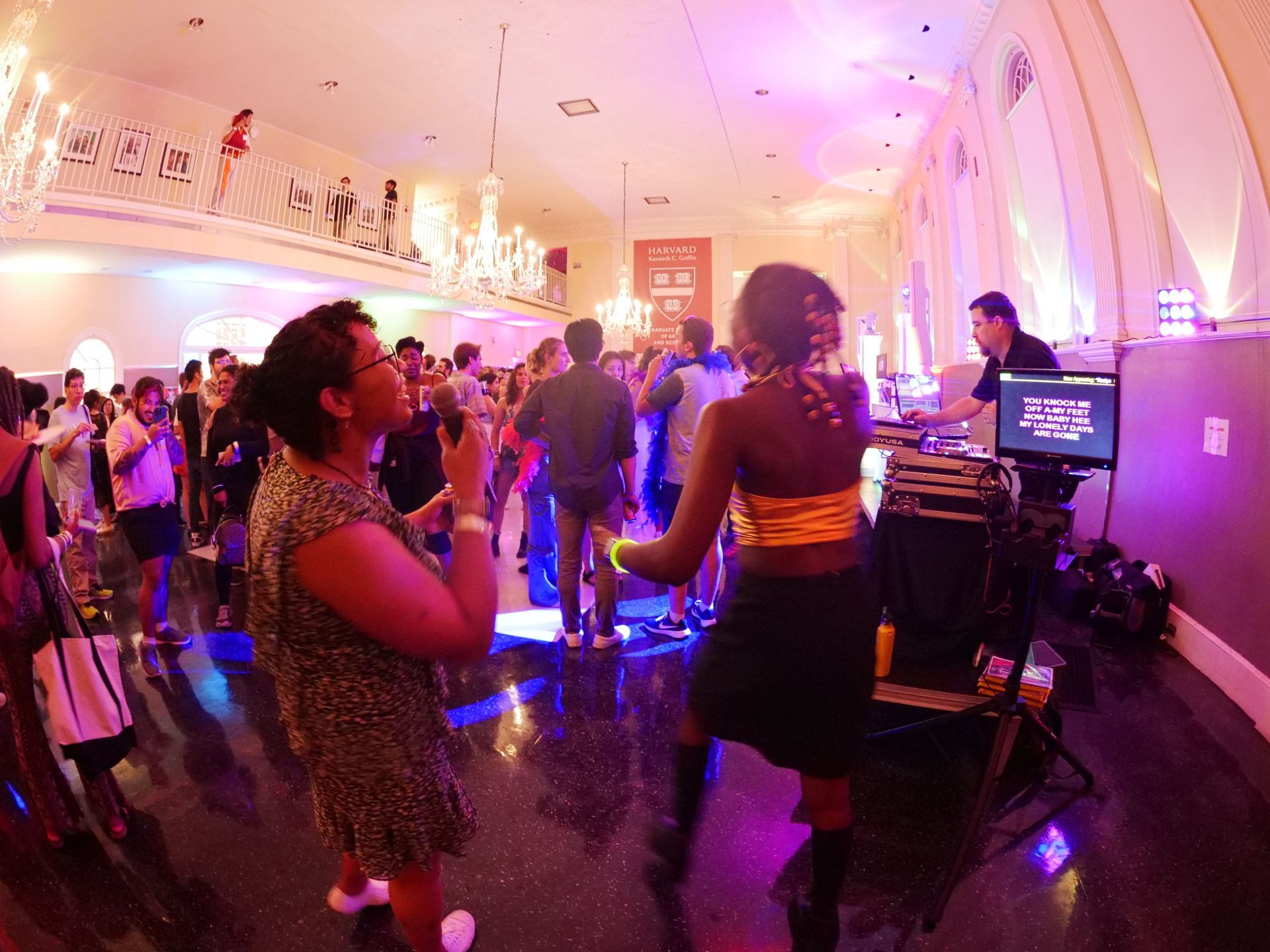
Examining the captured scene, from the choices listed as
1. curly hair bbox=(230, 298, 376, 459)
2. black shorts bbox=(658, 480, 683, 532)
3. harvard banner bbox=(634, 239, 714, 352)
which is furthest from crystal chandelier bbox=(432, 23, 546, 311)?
harvard banner bbox=(634, 239, 714, 352)

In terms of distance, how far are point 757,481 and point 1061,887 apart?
168 cm

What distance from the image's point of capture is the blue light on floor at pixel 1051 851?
6.80 feet

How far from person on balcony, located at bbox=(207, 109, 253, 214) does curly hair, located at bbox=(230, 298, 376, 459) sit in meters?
10.2

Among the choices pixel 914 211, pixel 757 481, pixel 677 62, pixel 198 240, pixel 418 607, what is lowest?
pixel 418 607

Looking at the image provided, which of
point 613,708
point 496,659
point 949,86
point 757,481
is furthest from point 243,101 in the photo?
point 757,481

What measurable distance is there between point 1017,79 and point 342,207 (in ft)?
33.8

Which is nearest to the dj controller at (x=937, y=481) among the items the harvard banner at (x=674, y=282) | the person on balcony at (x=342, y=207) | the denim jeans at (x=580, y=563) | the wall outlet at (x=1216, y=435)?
the denim jeans at (x=580, y=563)

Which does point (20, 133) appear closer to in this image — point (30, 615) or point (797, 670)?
point (30, 615)

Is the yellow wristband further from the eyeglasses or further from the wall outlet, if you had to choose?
the wall outlet

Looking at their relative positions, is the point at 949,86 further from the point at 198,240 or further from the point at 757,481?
the point at 198,240

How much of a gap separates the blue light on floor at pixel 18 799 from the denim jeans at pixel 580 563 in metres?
2.26

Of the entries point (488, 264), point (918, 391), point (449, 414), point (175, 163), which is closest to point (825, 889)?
point (449, 414)

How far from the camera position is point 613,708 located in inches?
120

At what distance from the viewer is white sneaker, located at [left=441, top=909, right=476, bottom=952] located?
1728 millimetres
